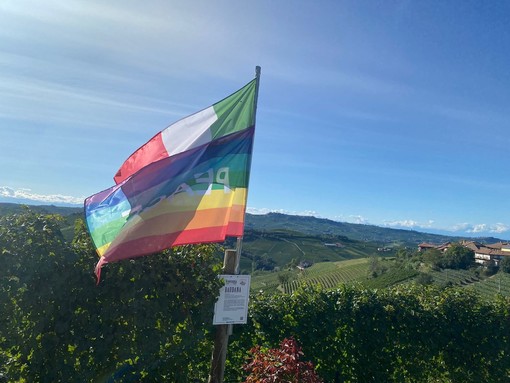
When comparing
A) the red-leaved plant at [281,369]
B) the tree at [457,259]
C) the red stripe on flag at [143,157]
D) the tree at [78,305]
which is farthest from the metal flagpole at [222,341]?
the tree at [457,259]

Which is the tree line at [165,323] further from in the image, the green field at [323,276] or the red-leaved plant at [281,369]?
the green field at [323,276]

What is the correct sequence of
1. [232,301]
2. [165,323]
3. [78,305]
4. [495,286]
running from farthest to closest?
1. [495,286]
2. [232,301]
3. [165,323]
4. [78,305]

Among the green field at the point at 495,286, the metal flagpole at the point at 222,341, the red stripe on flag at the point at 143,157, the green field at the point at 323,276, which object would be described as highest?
the red stripe on flag at the point at 143,157

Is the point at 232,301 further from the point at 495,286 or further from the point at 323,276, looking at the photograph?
the point at 323,276

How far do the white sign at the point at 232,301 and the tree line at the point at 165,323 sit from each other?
20 centimetres

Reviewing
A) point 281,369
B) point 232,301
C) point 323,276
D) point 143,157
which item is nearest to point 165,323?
point 232,301

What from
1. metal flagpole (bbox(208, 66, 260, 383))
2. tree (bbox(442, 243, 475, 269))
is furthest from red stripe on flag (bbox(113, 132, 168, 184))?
tree (bbox(442, 243, 475, 269))

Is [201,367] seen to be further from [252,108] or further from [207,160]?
[252,108]

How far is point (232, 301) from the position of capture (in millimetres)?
5066

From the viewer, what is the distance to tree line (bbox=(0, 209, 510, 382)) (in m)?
4.00

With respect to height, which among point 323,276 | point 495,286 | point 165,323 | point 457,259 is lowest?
point 323,276

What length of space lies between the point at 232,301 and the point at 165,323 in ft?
3.13

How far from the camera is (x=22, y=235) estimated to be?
13.1 feet

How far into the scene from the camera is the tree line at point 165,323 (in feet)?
13.1
